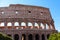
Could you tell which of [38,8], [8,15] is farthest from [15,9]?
[38,8]

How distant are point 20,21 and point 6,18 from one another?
11.5 ft

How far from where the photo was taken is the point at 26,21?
166 feet

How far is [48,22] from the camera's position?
53125mm

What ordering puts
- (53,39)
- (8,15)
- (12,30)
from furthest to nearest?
(8,15), (12,30), (53,39)

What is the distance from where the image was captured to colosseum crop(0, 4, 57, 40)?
157 ft

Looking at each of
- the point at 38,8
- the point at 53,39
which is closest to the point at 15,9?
the point at 38,8

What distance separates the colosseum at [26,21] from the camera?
4788cm

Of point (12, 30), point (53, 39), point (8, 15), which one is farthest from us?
point (8, 15)

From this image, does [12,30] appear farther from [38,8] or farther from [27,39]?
[38,8]

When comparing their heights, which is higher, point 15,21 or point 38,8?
point 38,8

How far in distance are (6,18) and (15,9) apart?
349 centimetres

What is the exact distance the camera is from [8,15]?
51219 mm

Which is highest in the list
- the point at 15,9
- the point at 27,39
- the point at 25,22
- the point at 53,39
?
the point at 15,9

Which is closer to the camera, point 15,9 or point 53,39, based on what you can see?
point 53,39
